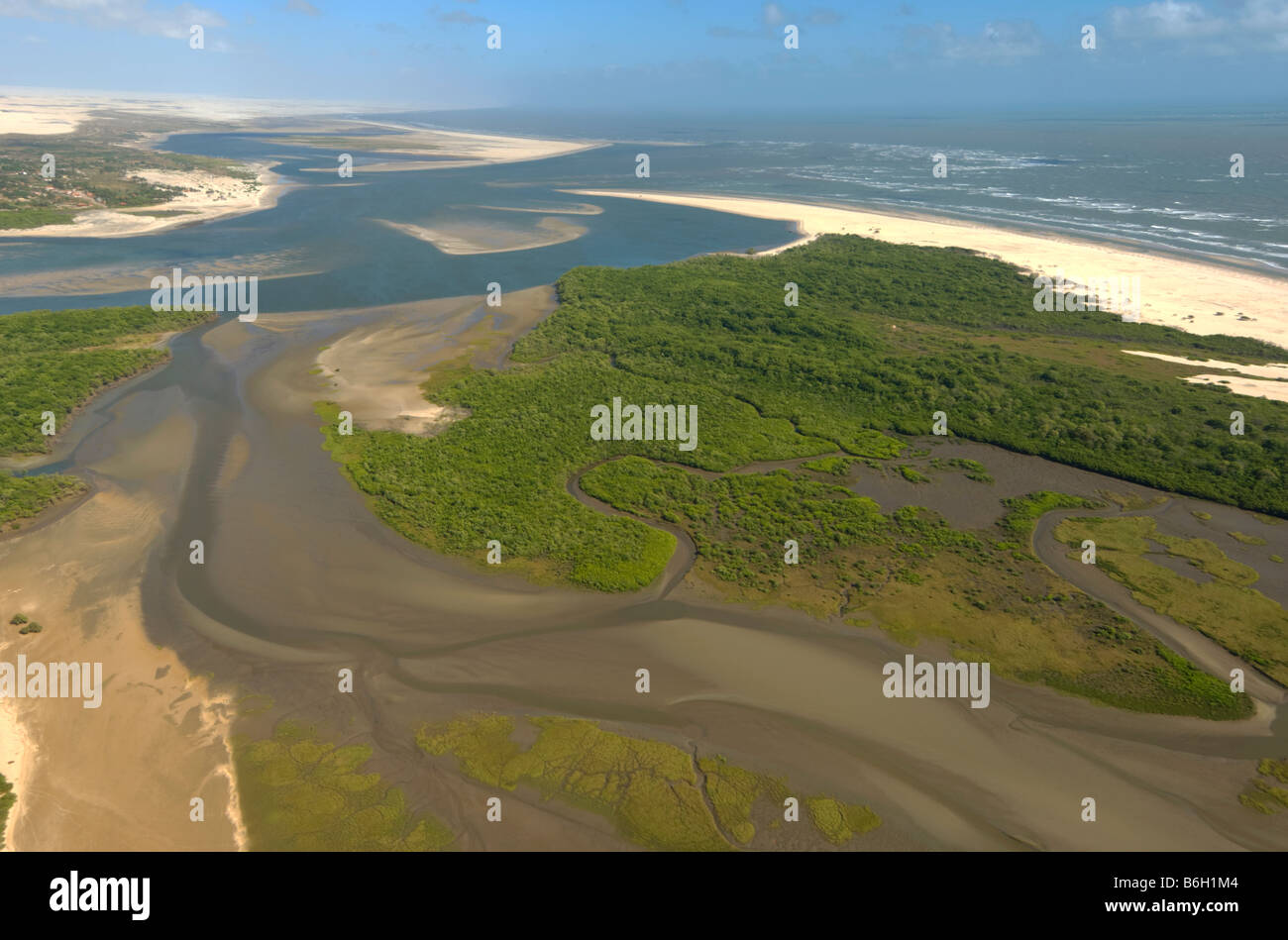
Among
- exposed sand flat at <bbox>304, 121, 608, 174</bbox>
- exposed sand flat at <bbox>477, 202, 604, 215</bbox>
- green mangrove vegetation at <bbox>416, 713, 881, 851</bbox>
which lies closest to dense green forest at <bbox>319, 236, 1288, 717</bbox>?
green mangrove vegetation at <bbox>416, 713, 881, 851</bbox>

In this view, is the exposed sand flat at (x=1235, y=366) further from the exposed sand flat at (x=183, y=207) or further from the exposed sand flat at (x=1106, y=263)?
the exposed sand flat at (x=183, y=207)

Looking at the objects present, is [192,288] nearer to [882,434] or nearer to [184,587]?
[184,587]

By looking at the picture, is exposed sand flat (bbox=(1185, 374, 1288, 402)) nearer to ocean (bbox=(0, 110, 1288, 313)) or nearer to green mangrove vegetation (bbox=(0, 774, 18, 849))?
ocean (bbox=(0, 110, 1288, 313))

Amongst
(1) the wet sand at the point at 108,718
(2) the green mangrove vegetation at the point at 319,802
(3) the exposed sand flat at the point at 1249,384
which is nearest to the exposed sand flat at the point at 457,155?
(1) the wet sand at the point at 108,718

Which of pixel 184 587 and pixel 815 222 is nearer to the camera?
pixel 184 587

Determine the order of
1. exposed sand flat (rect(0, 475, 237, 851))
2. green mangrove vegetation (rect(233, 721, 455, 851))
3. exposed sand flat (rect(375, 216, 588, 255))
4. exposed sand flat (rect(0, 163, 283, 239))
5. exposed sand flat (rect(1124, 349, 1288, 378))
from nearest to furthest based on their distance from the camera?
green mangrove vegetation (rect(233, 721, 455, 851)) < exposed sand flat (rect(0, 475, 237, 851)) < exposed sand flat (rect(1124, 349, 1288, 378)) < exposed sand flat (rect(0, 163, 283, 239)) < exposed sand flat (rect(375, 216, 588, 255))

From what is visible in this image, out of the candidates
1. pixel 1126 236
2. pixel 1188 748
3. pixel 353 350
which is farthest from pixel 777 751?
pixel 1126 236
